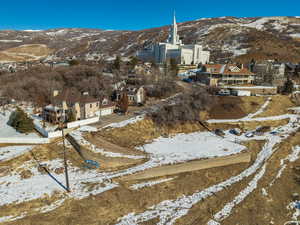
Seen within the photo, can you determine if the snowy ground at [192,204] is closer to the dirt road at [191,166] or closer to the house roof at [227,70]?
the dirt road at [191,166]

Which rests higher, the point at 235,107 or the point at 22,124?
the point at 235,107

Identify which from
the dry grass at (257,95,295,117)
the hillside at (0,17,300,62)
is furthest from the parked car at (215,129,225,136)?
the hillside at (0,17,300,62)

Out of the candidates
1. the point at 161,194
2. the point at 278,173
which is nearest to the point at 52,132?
the point at 161,194

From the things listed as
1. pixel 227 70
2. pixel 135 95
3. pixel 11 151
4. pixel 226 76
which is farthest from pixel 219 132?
pixel 11 151

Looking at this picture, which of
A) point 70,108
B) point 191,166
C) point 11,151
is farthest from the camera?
point 70,108

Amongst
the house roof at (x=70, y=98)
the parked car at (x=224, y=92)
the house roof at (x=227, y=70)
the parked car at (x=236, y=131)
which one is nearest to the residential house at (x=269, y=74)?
the house roof at (x=227, y=70)

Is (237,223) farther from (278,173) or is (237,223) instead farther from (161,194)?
(278,173)

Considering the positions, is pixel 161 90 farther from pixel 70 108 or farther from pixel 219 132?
pixel 70 108
